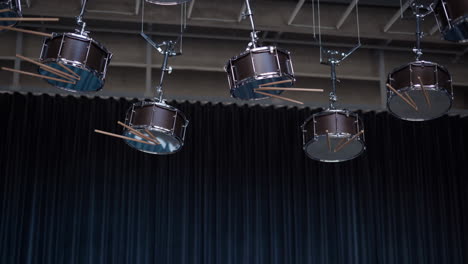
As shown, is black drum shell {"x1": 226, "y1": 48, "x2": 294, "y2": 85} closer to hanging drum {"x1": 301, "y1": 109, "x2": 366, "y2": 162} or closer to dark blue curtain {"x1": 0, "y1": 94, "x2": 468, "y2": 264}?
hanging drum {"x1": 301, "y1": 109, "x2": 366, "y2": 162}

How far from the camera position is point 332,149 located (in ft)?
22.8

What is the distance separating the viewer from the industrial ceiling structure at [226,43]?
8242mm

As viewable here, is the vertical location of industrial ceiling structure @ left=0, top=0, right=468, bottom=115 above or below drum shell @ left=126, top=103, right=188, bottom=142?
above

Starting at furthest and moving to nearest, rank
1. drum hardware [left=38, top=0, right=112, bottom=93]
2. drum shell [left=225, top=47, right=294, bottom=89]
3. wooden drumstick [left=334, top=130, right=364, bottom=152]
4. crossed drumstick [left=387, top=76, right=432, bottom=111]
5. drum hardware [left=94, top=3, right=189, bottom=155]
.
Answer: wooden drumstick [left=334, top=130, right=364, bottom=152] → drum hardware [left=94, top=3, right=189, bottom=155] → crossed drumstick [left=387, top=76, right=432, bottom=111] → drum shell [left=225, top=47, right=294, bottom=89] → drum hardware [left=38, top=0, right=112, bottom=93]

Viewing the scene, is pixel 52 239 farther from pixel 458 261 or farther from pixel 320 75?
pixel 458 261

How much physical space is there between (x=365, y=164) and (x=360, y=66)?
1393 mm

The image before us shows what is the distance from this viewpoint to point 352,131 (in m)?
6.68

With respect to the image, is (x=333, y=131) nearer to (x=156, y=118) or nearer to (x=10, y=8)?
(x=156, y=118)

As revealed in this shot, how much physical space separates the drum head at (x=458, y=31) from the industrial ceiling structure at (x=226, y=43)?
2588mm

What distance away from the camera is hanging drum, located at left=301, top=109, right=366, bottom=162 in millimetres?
6645

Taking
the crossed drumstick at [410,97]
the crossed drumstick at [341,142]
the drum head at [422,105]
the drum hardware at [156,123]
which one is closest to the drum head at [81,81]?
the drum hardware at [156,123]

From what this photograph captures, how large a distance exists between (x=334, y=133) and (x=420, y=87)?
0.98 m

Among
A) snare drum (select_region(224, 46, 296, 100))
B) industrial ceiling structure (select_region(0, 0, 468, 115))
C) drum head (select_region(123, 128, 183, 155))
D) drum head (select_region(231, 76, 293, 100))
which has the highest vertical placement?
industrial ceiling structure (select_region(0, 0, 468, 115))

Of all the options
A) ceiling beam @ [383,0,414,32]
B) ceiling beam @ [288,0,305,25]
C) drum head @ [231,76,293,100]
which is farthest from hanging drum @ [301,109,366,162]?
ceiling beam @ [383,0,414,32]
